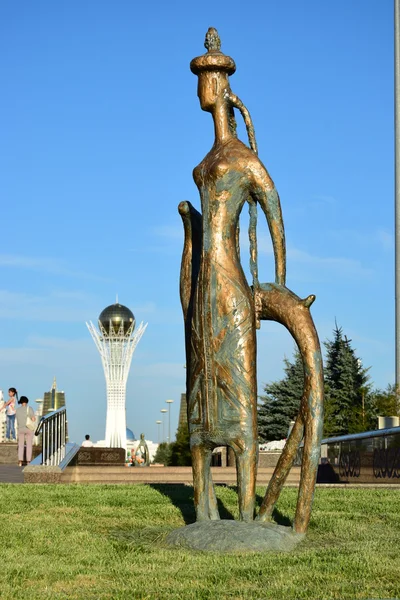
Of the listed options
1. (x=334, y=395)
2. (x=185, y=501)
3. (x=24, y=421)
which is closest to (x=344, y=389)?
(x=334, y=395)

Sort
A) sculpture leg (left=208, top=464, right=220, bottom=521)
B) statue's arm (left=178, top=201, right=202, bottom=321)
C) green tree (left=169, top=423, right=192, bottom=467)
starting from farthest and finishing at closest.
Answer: green tree (left=169, top=423, right=192, bottom=467) < statue's arm (left=178, top=201, right=202, bottom=321) < sculpture leg (left=208, top=464, right=220, bottom=521)

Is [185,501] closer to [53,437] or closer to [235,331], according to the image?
[235,331]

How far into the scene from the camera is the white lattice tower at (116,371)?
81.2m

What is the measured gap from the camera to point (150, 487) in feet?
38.6

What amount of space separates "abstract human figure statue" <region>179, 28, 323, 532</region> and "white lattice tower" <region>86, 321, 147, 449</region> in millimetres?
73162

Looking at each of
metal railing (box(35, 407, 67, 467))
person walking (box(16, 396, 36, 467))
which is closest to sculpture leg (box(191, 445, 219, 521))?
metal railing (box(35, 407, 67, 467))

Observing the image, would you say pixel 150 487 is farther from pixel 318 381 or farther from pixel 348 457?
pixel 348 457

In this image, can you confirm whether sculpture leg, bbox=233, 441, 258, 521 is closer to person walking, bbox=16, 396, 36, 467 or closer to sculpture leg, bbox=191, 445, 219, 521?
sculpture leg, bbox=191, 445, 219, 521

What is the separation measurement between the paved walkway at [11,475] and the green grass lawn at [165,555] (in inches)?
234

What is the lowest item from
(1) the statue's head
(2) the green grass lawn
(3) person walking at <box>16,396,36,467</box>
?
(2) the green grass lawn

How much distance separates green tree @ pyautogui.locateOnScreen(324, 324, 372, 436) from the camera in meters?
36.3

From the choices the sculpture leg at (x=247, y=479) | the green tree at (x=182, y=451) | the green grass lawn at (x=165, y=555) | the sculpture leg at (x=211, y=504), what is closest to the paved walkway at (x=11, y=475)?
the green grass lawn at (x=165, y=555)

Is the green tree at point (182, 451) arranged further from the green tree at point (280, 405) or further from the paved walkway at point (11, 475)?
the paved walkway at point (11, 475)

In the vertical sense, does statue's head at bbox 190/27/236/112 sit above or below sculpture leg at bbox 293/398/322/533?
above
